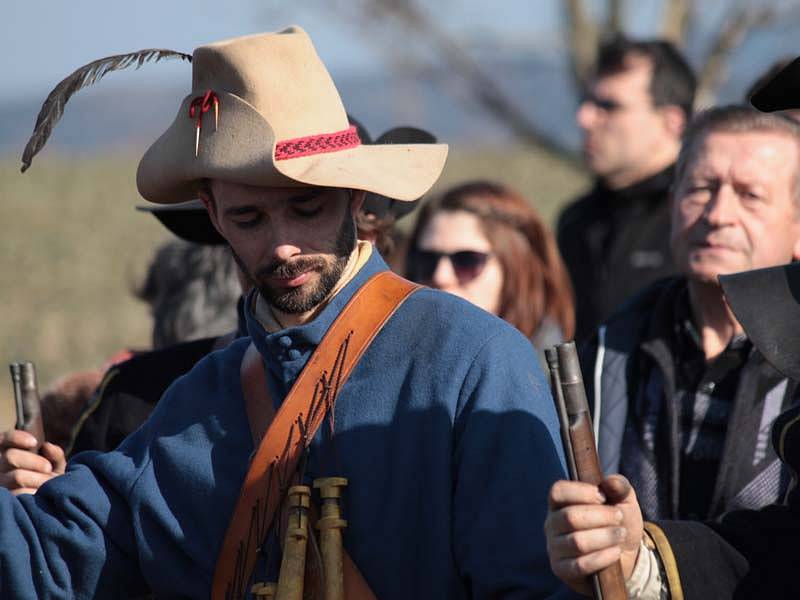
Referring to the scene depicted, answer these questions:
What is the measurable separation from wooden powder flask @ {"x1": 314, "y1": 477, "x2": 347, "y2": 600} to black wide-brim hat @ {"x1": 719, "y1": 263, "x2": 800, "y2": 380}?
3.19ft

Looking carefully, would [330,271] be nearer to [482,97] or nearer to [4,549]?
[4,549]

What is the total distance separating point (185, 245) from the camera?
566 cm

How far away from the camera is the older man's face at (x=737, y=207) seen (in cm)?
468

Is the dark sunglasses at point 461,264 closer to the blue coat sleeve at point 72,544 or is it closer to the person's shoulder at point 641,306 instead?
the person's shoulder at point 641,306

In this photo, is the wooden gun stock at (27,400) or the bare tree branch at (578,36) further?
the bare tree branch at (578,36)

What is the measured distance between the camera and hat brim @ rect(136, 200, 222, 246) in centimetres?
477

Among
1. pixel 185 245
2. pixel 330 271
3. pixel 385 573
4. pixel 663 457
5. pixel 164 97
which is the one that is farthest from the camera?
pixel 164 97

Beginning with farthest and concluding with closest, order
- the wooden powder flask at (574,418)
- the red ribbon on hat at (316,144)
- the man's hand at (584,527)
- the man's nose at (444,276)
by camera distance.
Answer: the man's nose at (444,276), the red ribbon on hat at (316,144), the wooden powder flask at (574,418), the man's hand at (584,527)

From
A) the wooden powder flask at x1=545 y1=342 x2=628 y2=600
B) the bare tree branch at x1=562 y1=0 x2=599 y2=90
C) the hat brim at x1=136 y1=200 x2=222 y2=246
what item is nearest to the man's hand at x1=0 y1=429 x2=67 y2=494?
the hat brim at x1=136 y1=200 x2=222 y2=246

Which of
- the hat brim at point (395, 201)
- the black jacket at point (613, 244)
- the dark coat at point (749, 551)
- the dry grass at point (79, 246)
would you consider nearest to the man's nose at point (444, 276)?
the hat brim at point (395, 201)

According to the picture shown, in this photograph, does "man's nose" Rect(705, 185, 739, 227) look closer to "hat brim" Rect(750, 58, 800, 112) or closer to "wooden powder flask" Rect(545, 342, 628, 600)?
"hat brim" Rect(750, 58, 800, 112)

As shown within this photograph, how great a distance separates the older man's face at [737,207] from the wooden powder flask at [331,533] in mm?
1747

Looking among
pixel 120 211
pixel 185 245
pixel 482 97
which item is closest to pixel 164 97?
pixel 120 211

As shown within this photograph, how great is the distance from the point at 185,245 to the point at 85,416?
3.44ft
